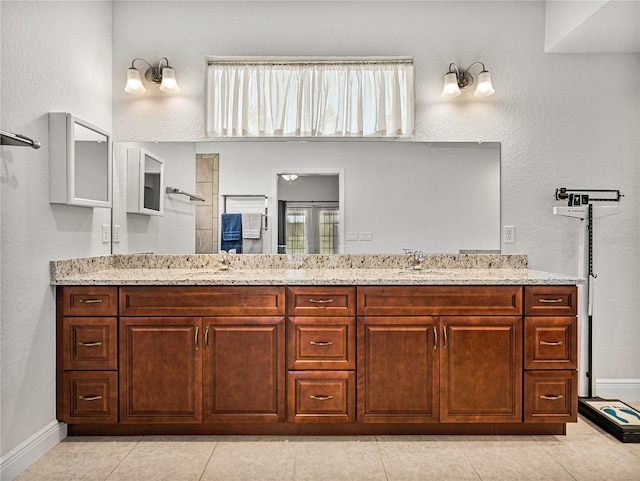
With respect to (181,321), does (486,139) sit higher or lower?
higher

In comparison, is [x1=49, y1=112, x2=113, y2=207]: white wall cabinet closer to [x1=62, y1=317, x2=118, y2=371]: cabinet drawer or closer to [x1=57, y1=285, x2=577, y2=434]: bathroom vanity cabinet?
[x1=57, y1=285, x2=577, y2=434]: bathroom vanity cabinet

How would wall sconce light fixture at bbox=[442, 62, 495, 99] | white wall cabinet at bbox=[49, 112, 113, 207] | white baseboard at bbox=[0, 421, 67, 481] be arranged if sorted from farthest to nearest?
1. wall sconce light fixture at bbox=[442, 62, 495, 99]
2. white wall cabinet at bbox=[49, 112, 113, 207]
3. white baseboard at bbox=[0, 421, 67, 481]

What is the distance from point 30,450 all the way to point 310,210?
1.98m

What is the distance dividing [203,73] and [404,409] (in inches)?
97.0

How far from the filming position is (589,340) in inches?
109

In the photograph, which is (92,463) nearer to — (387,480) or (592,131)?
(387,480)

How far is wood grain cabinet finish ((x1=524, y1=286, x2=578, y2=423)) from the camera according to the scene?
230 cm

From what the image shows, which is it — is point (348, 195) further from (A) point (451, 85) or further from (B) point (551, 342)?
(B) point (551, 342)

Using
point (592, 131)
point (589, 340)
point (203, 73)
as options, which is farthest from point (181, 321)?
point (592, 131)

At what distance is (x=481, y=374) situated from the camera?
2299 millimetres

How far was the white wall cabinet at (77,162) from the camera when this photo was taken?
2248 millimetres

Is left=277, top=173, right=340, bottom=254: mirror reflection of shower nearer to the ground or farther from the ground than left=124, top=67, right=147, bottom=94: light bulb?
nearer to the ground

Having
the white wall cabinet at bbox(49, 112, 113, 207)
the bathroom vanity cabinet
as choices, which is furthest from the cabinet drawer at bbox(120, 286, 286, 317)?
the white wall cabinet at bbox(49, 112, 113, 207)

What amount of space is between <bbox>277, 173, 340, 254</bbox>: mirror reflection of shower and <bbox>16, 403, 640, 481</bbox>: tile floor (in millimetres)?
1206
